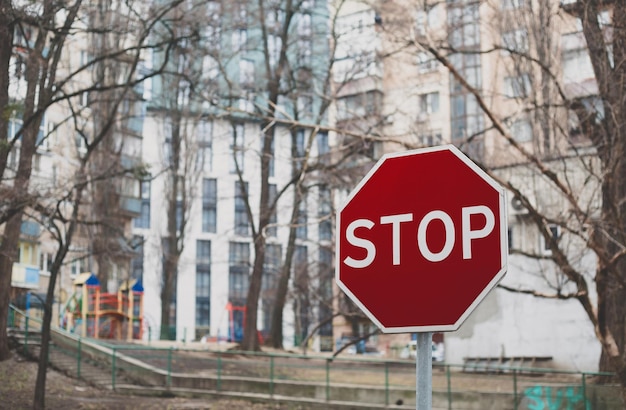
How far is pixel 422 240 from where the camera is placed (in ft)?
11.2

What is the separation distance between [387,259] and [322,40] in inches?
1506

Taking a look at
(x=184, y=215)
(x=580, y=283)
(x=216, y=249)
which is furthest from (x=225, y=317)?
(x=580, y=283)

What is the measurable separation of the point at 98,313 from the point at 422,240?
37787 millimetres

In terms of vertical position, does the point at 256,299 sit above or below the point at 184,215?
below

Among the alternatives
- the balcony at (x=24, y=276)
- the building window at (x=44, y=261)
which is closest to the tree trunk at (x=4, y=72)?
the balcony at (x=24, y=276)

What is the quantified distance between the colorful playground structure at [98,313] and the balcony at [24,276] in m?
5.49

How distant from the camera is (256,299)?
119 ft

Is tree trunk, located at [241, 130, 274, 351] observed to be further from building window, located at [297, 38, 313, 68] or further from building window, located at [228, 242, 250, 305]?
building window, located at [228, 242, 250, 305]

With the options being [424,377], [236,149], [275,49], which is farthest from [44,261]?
[424,377]

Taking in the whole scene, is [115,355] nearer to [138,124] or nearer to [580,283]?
[580,283]

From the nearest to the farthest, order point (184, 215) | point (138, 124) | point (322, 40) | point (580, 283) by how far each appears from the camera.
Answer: point (580, 283) → point (322, 40) → point (184, 215) → point (138, 124)

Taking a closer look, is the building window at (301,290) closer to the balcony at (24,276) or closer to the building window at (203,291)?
the balcony at (24,276)

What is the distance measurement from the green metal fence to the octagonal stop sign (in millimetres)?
17164

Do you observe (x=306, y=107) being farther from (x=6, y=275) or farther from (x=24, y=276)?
(x=24, y=276)
